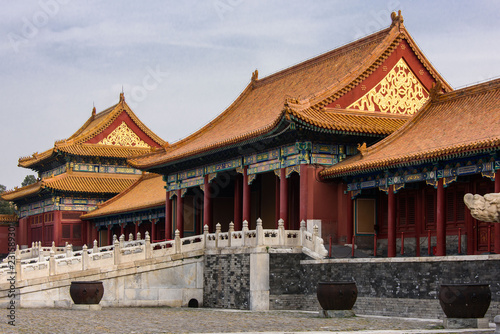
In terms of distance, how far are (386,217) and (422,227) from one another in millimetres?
1981

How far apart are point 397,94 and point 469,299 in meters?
15.2

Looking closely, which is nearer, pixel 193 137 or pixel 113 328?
pixel 113 328

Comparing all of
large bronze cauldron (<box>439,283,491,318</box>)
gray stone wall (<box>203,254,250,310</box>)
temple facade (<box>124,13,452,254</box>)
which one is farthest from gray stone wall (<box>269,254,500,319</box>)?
temple facade (<box>124,13,452,254</box>)

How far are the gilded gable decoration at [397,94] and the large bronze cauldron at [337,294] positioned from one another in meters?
11.3

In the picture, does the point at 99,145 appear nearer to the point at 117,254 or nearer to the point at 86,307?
the point at 117,254

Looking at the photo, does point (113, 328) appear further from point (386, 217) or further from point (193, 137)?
point (193, 137)

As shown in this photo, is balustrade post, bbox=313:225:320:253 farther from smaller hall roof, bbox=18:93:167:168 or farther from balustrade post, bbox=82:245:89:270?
smaller hall roof, bbox=18:93:167:168

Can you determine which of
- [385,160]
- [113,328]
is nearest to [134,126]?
[385,160]

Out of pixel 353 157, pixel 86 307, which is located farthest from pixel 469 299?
pixel 86 307

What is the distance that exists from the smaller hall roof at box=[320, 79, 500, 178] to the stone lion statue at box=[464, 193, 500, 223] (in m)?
6.98

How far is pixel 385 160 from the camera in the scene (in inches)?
1070

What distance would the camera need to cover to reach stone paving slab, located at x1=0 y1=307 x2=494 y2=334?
64.6ft

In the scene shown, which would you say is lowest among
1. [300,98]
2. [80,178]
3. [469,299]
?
[469,299]

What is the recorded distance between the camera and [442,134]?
27359 mm
